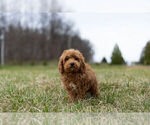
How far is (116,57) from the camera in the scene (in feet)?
11.1

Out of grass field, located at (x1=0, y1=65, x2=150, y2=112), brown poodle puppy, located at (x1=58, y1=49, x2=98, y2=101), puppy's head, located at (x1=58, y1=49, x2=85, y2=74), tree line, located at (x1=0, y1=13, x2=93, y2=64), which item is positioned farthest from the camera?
tree line, located at (x1=0, y1=13, x2=93, y2=64)

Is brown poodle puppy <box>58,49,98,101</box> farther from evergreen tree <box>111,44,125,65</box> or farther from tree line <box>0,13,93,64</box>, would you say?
tree line <box>0,13,93,64</box>

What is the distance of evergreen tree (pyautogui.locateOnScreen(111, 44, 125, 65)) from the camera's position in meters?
3.31

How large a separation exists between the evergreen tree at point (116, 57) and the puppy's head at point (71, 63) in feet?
2.61

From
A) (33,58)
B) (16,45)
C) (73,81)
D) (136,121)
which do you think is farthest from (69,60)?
(16,45)

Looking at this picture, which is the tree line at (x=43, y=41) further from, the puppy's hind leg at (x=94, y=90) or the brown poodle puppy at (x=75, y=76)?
the brown poodle puppy at (x=75, y=76)

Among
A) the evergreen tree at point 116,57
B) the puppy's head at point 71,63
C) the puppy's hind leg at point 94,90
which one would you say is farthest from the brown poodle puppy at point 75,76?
the evergreen tree at point 116,57

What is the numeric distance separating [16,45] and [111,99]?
8.41m

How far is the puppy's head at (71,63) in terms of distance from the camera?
2.66 meters

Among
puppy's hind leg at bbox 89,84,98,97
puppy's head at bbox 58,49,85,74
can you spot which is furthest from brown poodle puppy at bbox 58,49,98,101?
puppy's hind leg at bbox 89,84,98,97

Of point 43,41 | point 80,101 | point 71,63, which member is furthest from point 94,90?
point 43,41

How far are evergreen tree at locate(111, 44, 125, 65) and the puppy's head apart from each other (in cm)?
80

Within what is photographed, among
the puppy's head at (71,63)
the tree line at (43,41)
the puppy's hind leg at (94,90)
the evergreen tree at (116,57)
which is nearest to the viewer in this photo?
the puppy's head at (71,63)

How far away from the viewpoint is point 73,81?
2801 mm
